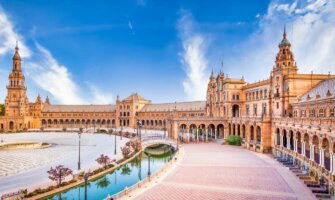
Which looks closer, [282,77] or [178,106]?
[282,77]

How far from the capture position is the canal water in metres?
26.6

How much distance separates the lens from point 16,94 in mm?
101812

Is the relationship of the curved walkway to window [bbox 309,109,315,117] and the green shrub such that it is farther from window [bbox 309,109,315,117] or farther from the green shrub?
the green shrub

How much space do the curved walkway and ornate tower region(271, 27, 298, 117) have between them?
13861 millimetres

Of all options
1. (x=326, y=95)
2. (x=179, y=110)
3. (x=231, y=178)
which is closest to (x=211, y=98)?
(x=179, y=110)

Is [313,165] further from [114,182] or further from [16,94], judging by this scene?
[16,94]

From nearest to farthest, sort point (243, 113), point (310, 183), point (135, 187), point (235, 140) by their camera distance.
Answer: point (135, 187) < point (310, 183) < point (235, 140) < point (243, 113)

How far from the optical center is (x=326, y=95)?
34.6 meters

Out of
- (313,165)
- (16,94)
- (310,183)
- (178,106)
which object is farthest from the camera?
(16,94)

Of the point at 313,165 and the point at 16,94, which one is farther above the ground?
the point at 16,94

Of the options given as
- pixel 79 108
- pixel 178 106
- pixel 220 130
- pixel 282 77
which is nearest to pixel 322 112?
pixel 282 77

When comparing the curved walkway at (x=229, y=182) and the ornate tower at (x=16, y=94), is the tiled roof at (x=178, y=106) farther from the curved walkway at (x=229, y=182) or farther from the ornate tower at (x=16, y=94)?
the ornate tower at (x=16, y=94)

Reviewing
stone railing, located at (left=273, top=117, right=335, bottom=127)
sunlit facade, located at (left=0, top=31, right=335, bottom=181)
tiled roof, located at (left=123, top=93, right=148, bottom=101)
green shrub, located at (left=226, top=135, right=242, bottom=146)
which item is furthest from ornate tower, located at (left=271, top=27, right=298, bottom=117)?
tiled roof, located at (left=123, top=93, right=148, bottom=101)

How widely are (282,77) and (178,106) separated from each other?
52901 millimetres
